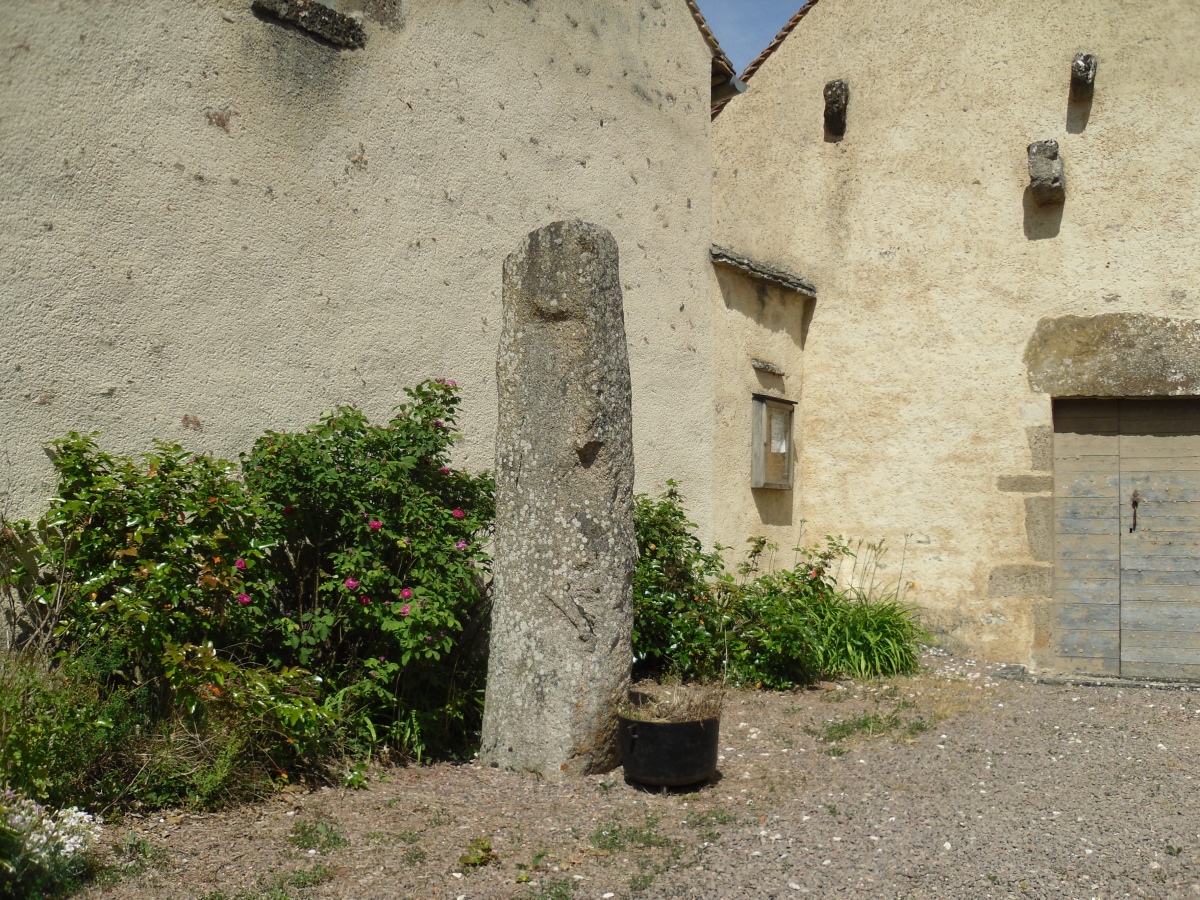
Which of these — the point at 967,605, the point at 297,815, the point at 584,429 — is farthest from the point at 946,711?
the point at 297,815

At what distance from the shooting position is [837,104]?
8.02 meters

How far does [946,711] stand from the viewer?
5.79 meters

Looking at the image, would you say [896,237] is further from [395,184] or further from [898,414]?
[395,184]

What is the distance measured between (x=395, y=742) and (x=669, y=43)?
5.34 meters

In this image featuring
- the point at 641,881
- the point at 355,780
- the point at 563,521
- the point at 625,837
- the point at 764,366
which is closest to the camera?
the point at 641,881

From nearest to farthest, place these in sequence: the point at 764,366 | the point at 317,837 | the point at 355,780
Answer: the point at 317,837 → the point at 355,780 → the point at 764,366

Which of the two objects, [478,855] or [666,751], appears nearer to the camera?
[478,855]

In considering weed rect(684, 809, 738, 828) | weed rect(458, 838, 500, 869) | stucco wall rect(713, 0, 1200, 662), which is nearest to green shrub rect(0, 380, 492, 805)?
weed rect(458, 838, 500, 869)

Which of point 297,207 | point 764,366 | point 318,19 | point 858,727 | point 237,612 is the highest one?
point 318,19

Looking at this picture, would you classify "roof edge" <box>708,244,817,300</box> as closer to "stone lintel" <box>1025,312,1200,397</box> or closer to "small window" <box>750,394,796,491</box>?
"small window" <box>750,394,796,491</box>

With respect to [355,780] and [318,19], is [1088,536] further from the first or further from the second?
[318,19]

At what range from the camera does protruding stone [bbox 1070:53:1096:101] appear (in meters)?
7.25

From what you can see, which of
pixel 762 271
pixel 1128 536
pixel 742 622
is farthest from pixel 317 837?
pixel 1128 536

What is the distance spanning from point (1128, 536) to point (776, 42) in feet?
15.3
